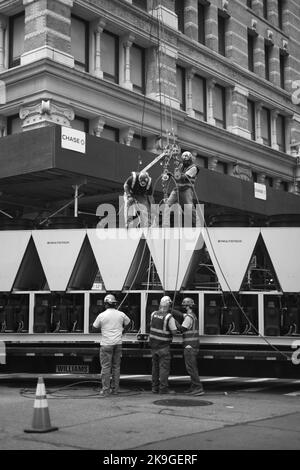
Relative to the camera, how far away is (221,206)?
22625mm

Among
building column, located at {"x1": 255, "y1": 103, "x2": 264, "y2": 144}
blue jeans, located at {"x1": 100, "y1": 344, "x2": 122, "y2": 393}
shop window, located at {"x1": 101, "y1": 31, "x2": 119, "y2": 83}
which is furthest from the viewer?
building column, located at {"x1": 255, "y1": 103, "x2": 264, "y2": 144}

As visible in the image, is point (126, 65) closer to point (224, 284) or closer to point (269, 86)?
point (269, 86)

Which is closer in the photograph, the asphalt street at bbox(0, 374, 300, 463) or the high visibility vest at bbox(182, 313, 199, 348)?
the asphalt street at bbox(0, 374, 300, 463)

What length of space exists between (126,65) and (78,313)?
629 inches

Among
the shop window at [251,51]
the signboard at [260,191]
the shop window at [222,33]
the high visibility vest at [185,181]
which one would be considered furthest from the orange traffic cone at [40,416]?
the shop window at [251,51]

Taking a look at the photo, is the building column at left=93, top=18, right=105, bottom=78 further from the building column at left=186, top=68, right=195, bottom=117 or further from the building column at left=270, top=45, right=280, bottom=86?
the building column at left=270, top=45, right=280, bottom=86

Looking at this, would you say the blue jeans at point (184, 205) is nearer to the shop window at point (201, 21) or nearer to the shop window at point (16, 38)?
the shop window at point (16, 38)

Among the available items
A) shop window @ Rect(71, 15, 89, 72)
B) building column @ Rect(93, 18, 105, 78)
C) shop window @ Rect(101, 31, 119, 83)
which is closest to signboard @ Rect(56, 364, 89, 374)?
shop window @ Rect(71, 15, 89, 72)

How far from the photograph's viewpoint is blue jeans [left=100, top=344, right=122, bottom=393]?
11797mm

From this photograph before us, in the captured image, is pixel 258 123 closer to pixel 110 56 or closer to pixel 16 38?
pixel 110 56

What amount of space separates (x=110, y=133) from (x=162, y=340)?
51.6 ft

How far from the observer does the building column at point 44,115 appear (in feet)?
75.3

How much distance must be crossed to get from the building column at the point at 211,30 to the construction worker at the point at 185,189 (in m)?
19.9

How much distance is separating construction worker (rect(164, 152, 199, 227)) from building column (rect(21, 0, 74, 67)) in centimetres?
1078
